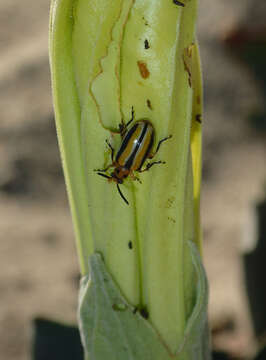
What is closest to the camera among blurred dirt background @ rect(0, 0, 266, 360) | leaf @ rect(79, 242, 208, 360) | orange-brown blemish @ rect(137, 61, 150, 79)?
orange-brown blemish @ rect(137, 61, 150, 79)

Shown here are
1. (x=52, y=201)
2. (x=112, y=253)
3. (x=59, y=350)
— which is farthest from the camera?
(x=52, y=201)

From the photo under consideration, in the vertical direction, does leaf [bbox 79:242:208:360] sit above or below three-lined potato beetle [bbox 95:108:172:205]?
below

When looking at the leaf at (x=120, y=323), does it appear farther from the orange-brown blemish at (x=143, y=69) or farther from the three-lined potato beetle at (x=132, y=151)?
the orange-brown blemish at (x=143, y=69)

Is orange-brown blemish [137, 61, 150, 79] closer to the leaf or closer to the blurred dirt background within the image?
the leaf

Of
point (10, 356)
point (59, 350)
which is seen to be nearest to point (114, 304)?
point (59, 350)

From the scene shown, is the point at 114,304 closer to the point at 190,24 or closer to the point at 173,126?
the point at 173,126

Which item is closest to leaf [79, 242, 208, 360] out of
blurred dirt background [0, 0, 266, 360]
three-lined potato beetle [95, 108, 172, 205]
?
three-lined potato beetle [95, 108, 172, 205]
